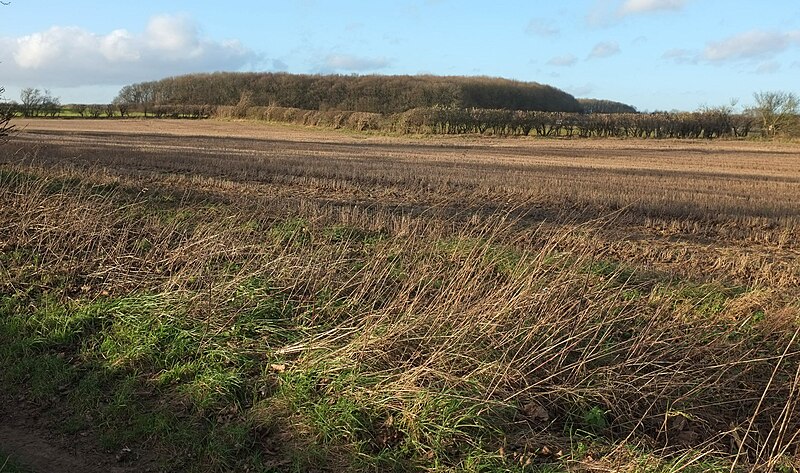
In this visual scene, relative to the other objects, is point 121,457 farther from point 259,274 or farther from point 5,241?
point 5,241

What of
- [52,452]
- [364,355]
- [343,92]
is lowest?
[52,452]

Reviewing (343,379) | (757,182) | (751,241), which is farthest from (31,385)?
(757,182)

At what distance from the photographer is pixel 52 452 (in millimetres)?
4965

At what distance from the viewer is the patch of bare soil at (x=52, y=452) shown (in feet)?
15.6

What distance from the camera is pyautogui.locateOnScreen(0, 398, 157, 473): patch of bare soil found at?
4750 mm

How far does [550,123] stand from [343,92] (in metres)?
37.6

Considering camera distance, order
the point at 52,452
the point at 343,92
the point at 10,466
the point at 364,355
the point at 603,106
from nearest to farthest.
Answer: the point at 10,466 → the point at 52,452 → the point at 364,355 → the point at 343,92 → the point at 603,106

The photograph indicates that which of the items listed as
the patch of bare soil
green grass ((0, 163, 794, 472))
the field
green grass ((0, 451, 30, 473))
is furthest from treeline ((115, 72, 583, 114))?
green grass ((0, 451, 30, 473))

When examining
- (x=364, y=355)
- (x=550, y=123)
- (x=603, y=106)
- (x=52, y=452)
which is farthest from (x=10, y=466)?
(x=603, y=106)

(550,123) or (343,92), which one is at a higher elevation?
(343,92)

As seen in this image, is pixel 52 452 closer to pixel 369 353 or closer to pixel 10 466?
pixel 10 466

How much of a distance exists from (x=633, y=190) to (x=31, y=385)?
18138mm

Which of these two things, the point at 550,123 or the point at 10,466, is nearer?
the point at 10,466

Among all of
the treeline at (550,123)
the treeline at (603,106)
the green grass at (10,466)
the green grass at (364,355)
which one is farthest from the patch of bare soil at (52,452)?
the treeline at (603,106)
